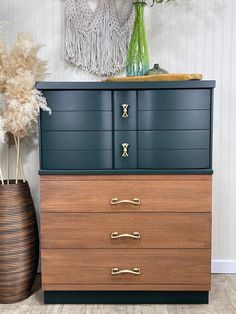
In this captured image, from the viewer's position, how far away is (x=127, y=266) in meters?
1.99

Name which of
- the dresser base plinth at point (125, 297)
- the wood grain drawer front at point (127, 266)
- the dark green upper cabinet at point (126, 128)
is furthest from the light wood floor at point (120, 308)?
the dark green upper cabinet at point (126, 128)

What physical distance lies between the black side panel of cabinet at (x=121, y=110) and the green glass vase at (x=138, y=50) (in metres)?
0.20

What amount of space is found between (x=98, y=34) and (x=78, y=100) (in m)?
0.61

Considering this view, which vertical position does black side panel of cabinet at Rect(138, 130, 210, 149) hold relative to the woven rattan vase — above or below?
above

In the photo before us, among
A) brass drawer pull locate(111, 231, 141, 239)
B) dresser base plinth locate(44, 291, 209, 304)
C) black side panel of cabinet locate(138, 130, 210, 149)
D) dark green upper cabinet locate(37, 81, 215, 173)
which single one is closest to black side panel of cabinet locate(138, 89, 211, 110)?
dark green upper cabinet locate(37, 81, 215, 173)

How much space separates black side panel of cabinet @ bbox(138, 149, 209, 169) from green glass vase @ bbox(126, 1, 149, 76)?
0.46m

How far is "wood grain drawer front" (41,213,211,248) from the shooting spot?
1.96 m

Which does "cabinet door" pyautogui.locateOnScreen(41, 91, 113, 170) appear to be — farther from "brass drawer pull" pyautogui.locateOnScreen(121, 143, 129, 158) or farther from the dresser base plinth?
Answer: the dresser base plinth

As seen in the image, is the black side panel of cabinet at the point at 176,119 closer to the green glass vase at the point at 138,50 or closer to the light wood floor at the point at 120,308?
the green glass vase at the point at 138,50

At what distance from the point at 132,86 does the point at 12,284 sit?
123cm

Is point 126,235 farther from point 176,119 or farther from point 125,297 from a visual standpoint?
point 176,119

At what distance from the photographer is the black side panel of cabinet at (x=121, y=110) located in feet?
6.34

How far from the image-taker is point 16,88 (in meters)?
1.94

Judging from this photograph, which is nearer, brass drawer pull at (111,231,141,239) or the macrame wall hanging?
brass drawer pull at (111,231,141,239)
